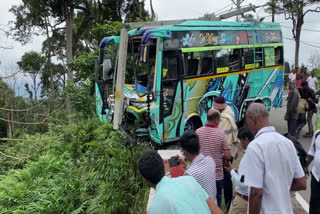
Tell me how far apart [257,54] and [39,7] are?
1439cm

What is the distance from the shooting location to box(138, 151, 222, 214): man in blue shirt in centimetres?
224

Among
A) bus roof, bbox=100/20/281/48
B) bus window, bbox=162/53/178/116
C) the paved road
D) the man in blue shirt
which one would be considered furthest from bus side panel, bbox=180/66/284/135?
the man in blue shirt

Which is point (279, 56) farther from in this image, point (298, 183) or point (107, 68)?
point (298, 183)

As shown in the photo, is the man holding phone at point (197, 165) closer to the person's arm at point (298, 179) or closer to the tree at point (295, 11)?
the person's arm at point (298, 179)

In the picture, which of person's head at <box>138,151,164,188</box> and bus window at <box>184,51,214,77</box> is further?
bus window at <box>184,51,214,77</box>

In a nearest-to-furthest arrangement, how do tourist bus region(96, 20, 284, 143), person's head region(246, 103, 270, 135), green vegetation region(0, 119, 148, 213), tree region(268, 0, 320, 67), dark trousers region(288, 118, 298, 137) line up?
person's head region(246, 103, 270, 135) < green vegetation region(0, 119, 148, 213) < tourist bus region(96, 20, 284, 143) < dark trousers region(288, 118, 298, 137) < tree region(268, 0, 320, 67)

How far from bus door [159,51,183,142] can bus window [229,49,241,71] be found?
2.25 meters

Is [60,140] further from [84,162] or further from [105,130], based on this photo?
[84,162]

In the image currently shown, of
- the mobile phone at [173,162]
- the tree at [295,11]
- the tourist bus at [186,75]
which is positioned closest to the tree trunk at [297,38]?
the tree at [295,11]

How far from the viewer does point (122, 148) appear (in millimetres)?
7762

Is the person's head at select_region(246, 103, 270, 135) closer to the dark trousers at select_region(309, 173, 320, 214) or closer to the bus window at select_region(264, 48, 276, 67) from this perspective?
the dark trousers at select_region(309, 173, 320, 214)

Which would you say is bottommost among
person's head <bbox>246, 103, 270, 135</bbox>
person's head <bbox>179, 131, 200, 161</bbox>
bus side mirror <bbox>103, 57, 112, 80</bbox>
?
person's head <bbox>179, 131, 200, 161</bbox>

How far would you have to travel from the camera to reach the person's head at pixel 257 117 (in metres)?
2.93

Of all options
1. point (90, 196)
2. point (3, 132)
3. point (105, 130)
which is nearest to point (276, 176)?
point (90, 196)
